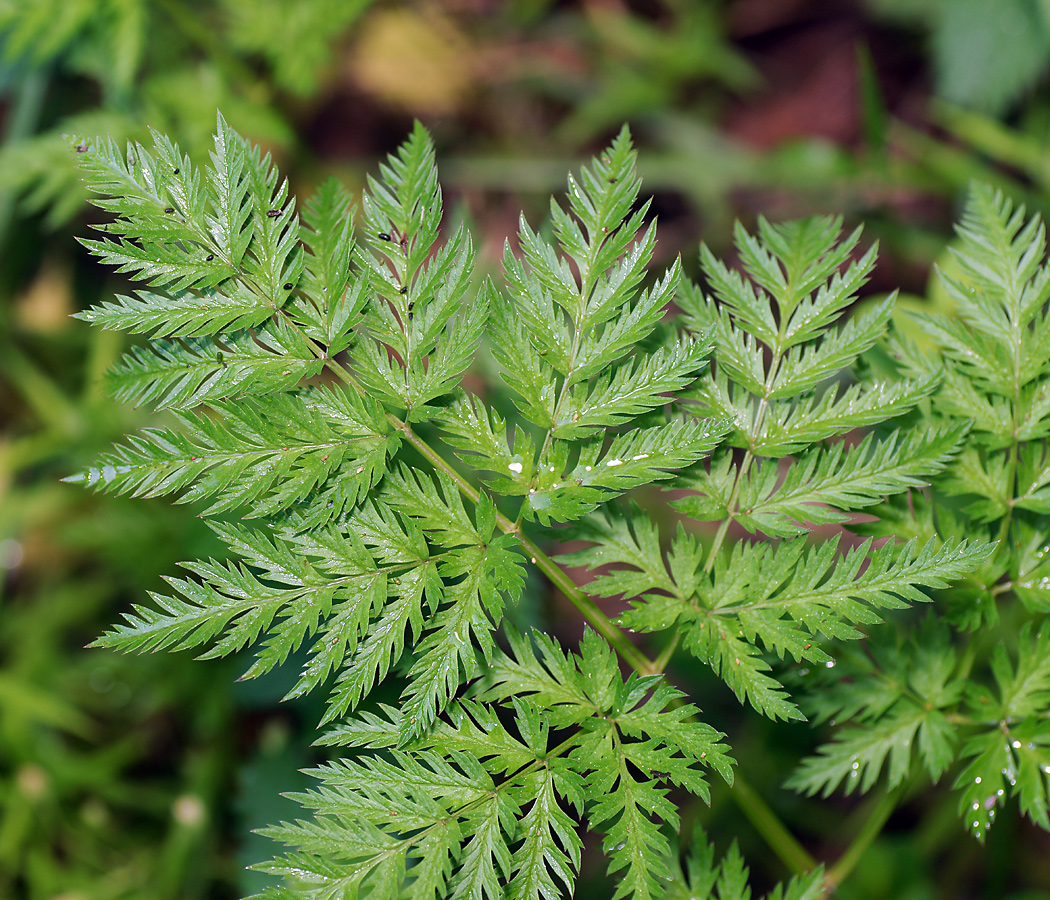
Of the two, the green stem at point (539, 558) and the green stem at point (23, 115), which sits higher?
the green stem at point (539, 558)

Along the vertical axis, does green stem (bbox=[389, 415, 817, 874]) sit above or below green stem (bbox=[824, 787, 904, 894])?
above

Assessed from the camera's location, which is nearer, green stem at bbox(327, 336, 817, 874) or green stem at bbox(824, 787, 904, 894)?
green stem at bbox(327, 336, 817, 874)

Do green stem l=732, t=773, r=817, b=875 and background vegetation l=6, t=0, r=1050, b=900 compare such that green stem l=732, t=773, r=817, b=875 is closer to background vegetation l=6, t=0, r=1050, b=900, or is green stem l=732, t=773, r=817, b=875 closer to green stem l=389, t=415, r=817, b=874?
green stem l=389, t=415, r=817, b=874

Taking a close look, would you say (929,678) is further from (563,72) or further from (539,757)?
(563,72)

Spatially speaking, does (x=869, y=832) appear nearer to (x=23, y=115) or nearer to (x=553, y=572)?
(x=553, y=572)

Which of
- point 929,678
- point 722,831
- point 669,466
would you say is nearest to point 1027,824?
point 722,831

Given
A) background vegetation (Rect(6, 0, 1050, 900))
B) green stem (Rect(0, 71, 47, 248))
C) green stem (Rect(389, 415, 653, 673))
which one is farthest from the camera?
green stem (Rect(0, 71, 47, 248))

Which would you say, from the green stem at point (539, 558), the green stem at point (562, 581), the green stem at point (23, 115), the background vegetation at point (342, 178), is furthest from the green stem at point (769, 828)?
the green stem at point (23, 115)

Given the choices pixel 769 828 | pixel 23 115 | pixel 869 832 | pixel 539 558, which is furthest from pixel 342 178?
pixel 869 832

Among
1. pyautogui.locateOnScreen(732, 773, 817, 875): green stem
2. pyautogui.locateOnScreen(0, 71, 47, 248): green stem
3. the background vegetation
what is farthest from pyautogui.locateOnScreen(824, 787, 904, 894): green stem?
pyautogui.locateOnScreen(0, 71, 47, 248): green stem

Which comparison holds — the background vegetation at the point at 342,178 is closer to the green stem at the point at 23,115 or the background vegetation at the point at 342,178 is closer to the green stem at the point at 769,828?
the green stem at the point at 23,115
